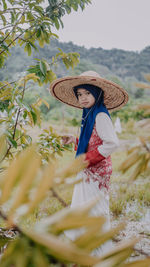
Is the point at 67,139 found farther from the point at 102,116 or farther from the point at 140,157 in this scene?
the point at 140,157

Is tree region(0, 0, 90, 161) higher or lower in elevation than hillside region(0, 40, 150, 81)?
lower

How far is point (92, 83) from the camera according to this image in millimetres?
1259

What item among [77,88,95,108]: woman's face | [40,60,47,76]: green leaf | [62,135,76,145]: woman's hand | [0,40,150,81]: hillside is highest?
[0,40,150,81]: hillside

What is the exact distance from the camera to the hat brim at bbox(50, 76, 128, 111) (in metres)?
1.21

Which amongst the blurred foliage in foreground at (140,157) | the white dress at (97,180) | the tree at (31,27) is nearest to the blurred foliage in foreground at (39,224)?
the blurred foliage in foreground at (140,157)

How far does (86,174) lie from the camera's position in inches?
46.7

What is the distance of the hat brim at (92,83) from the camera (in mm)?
1210

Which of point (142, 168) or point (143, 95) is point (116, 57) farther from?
point (142, 168)

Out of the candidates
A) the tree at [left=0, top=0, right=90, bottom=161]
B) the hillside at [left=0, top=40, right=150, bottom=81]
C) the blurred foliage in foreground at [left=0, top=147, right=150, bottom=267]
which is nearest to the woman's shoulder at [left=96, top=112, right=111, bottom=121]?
the tree at [left=0, top=0, right=90, bottom=161]

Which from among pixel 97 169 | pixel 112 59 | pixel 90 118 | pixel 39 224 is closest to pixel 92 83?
pixel 90 118

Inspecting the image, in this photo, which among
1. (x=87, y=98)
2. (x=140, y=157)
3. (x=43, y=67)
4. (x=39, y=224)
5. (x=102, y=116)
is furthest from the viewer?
(x=87, y=98)

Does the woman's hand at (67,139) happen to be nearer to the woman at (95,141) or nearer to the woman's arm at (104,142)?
the woman at (95,141)

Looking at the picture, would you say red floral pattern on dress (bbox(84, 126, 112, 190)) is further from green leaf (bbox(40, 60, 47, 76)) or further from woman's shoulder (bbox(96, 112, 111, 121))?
green leaf (bbox(40, 60, 47, 76))

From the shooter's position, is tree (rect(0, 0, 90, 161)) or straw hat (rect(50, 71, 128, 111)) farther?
straw hat (rect(50, 71, 128, 111))
